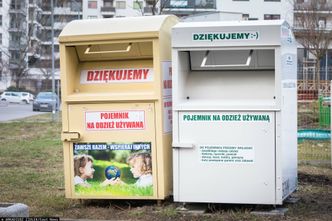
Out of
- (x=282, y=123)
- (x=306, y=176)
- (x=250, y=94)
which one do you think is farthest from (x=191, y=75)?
(x=306, y=176)

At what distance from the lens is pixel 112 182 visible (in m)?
6.57

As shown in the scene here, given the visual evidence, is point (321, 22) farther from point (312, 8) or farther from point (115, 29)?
point (115, 29)

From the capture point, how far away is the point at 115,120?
6562 mm

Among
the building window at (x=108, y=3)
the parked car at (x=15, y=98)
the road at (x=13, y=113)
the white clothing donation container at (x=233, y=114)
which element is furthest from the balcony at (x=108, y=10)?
the white clothing donation container at (x=233, y=114)

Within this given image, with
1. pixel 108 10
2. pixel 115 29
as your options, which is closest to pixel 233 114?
pixel 115 29

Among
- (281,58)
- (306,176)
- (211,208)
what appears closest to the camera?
(281,58)

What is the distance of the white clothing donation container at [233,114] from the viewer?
607 cm

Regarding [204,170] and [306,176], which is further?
[306,176]

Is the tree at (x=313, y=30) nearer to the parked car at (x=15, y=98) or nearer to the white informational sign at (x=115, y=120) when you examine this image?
the white informational sign at (x=115, y=120)

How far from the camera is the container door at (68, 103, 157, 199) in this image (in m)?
6.48

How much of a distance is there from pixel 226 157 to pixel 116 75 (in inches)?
Result: 59.2

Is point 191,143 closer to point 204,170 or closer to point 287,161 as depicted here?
point 204,170

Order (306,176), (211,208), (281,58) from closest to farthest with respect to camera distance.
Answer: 1. (281,58)
2. (211,208)
3. (306,176)

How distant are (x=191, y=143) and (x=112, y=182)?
958mm
